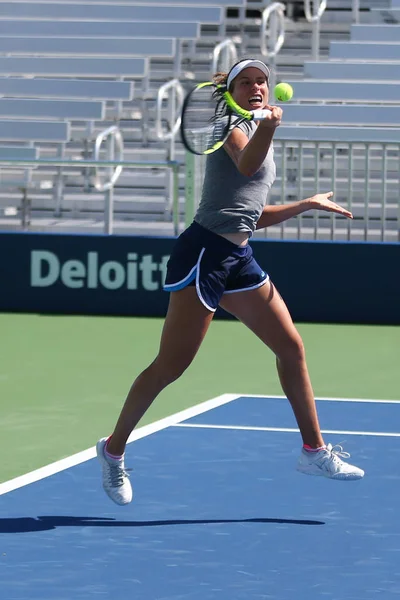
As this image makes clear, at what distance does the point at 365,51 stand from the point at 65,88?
3.71m

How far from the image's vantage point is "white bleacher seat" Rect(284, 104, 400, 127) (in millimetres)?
17375

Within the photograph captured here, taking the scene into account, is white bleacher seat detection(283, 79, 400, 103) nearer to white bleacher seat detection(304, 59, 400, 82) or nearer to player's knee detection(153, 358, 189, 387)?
white bleacher seat detection(304, 59, 400, 82)

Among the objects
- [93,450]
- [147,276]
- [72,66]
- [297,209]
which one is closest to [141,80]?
[72,66]

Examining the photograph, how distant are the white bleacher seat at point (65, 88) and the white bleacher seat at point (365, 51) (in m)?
2.59

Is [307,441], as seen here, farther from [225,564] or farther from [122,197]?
[122,197]

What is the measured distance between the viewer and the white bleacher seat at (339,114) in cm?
1738

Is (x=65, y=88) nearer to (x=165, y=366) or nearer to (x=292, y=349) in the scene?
(x=292, y=349)

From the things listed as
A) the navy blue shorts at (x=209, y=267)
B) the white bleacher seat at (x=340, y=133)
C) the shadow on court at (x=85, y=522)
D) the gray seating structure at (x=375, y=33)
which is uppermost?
the gray seating structure at (x=375, y=33)

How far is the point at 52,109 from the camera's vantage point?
18531mm

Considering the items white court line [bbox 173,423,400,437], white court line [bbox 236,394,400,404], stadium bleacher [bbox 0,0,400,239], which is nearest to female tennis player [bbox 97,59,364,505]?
white court line [bbox 173,423,400,437]

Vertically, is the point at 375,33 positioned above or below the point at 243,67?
above

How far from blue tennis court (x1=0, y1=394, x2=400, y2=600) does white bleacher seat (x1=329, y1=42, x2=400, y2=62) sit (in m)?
10.7

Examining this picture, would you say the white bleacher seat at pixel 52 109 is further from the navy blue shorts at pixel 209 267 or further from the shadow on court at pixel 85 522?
the shadow on court at pixel 85 522

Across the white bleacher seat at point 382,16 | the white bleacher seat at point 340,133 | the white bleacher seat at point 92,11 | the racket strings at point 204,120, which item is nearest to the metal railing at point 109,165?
the white bleacher seat at point 340,133
